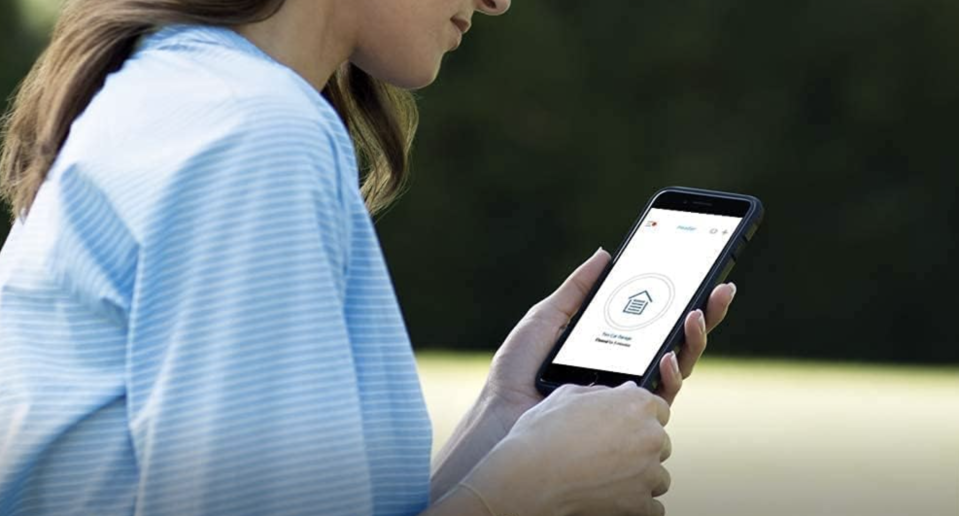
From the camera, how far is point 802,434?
7.61 m

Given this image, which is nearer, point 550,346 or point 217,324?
point 217,324

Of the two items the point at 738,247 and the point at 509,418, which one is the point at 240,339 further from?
the point at 738,247

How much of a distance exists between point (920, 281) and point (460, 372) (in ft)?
10.4

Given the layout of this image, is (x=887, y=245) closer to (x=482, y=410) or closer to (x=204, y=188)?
(x=482, y=410)

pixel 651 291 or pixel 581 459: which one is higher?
pixel 581 459

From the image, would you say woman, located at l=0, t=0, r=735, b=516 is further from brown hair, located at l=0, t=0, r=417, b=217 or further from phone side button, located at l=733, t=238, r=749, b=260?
phone side button, located at l=733, t=238, r=749, b=260

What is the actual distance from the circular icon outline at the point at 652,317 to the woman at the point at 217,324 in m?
0.43

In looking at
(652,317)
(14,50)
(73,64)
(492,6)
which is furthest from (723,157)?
(73,64)

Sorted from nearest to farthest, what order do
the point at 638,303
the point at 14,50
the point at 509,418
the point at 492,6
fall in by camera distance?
the point at 492,6
the point at 509,418
the point at 638,303
the point at 14,50

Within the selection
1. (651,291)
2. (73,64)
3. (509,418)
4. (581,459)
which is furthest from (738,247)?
(73,64)

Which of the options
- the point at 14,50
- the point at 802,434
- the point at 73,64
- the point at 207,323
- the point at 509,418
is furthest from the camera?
the point at 14,50

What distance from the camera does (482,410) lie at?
1824mm

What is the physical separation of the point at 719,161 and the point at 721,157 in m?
0.03

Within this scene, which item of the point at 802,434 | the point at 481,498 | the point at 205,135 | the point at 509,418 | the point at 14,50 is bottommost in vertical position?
the point at 14,50
